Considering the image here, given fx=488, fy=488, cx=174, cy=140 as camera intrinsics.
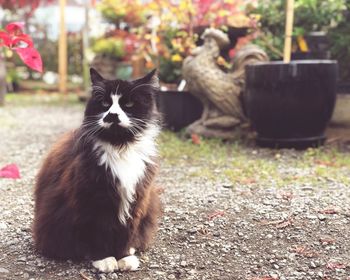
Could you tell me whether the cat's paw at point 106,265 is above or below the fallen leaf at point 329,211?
above

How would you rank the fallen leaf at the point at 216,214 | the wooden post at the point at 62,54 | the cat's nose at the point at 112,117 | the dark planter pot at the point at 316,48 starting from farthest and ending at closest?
the wooden post at the point at 62,54, the dark planter pot at the point at 316,48, the fallen leaf at the point at 216,214, the cat's nose at the point at 112,117

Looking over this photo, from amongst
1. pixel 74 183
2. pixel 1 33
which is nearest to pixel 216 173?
pixel 74 183

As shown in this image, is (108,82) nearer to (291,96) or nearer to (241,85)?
(291,96)

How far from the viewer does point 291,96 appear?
491 cm

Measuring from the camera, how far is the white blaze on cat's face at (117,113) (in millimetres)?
2205

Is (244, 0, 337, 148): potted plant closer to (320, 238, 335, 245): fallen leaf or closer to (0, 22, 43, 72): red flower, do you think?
(320, 238, 335, 245): fallen leaf

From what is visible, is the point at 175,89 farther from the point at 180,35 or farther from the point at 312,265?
the point at 312,265

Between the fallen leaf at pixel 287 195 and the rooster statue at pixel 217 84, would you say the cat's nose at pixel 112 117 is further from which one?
the rooster statue at pixel 217 84

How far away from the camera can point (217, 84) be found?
5555mm

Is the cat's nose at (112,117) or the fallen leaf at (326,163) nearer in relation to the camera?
the cat's nose at (112,117)

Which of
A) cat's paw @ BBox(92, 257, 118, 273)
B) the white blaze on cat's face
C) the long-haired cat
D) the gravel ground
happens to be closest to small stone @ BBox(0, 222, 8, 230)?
the gravel ground

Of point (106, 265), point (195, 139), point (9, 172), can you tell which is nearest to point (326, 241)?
point (106, 265)

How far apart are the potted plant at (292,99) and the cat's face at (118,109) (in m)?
2.84

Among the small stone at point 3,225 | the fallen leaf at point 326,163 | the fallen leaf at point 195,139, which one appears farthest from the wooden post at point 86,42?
the small stone at point 3,225
